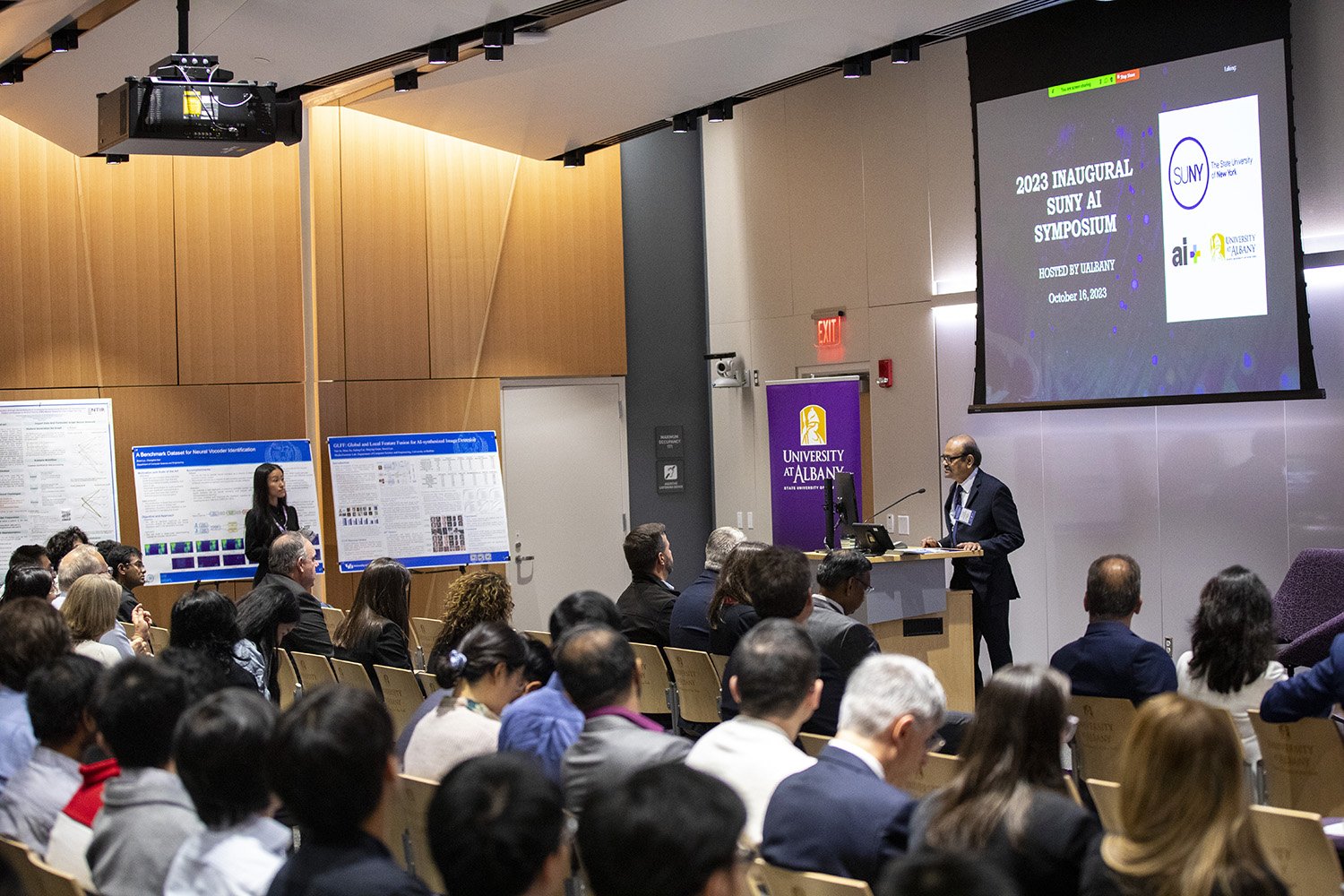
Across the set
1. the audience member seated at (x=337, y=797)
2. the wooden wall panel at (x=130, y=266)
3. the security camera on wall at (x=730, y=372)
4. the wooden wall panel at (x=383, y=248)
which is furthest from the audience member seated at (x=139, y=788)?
the security camera on wall at (x=730, y=372)

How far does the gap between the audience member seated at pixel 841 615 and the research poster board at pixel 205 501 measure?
16.9ft

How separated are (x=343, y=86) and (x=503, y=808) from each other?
7971 millimetres

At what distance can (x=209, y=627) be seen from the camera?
4.82 m

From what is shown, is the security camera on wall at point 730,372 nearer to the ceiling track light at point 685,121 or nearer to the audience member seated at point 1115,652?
the ceiling track light at point 685,121

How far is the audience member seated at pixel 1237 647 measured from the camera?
170 inches

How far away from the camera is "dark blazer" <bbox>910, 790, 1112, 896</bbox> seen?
231cm

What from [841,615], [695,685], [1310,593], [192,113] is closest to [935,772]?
[841,615]

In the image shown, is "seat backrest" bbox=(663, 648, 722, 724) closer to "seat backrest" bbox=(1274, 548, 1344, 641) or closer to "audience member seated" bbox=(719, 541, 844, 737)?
"audience member seated" bbox=(719, 541, 844, 737)

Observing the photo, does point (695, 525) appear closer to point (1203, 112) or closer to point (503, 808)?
point (1203, 112)

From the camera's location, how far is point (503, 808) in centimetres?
197

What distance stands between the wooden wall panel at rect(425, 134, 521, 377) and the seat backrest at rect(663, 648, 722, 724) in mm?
5199

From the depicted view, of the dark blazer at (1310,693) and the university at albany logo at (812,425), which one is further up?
the university at albany logo at (812,425)

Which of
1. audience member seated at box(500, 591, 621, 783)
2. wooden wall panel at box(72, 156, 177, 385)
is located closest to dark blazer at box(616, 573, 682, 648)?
audience member seated at box(500, 591, 621, 783)

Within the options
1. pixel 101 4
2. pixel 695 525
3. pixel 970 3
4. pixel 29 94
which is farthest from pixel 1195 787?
pixel 695 525
